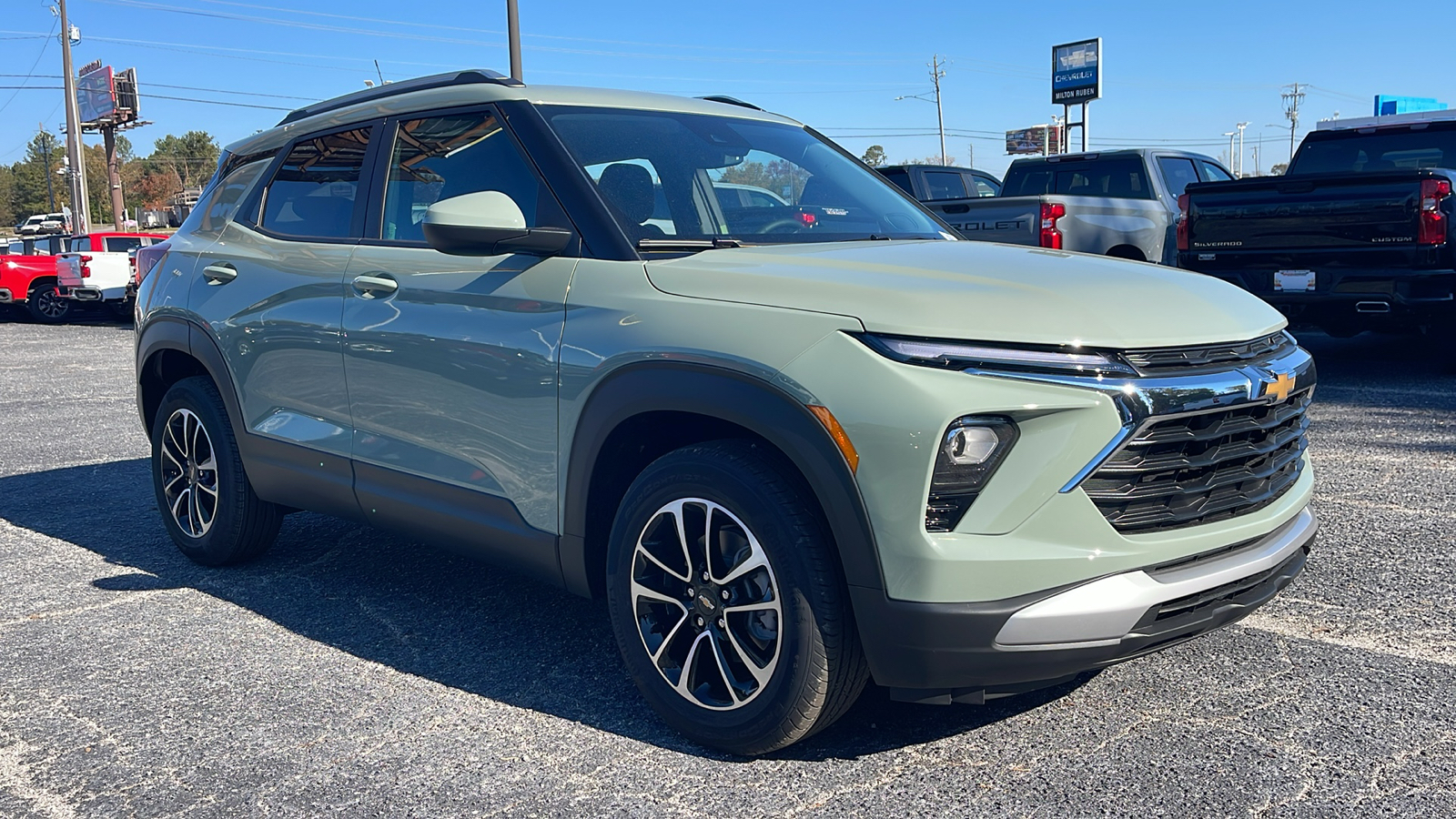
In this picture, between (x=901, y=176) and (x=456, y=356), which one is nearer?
(x=456, y=356)

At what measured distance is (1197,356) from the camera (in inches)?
110

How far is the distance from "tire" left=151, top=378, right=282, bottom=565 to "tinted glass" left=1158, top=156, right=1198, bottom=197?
1086 cm

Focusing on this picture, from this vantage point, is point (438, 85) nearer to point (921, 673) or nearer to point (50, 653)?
point (50, 653)

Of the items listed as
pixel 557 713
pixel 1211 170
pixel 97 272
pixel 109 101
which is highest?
pixel 109 101

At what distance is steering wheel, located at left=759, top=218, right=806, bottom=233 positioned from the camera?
12.1 ft

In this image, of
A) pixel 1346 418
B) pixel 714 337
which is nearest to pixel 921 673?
pixel 714 337

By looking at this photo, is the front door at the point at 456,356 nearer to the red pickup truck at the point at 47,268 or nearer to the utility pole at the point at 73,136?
the red pickup truck at the point at 47,268

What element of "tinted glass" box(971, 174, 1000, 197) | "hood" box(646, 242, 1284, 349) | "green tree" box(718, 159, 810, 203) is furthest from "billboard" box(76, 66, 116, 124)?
"hood" box(646, 242, 1284, 349)

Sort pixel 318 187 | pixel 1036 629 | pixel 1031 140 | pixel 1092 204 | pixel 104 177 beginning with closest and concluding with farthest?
pixel 1036 629
pixel 318 187
pixel 1092 204
pixel 1031 140
pixel 104 177

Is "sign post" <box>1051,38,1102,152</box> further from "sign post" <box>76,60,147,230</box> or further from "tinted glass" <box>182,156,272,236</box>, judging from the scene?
"sign post" <box>76,60,147,230</box>

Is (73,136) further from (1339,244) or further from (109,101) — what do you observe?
(1339,244)

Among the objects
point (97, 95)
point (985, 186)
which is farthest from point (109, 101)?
point (985, 186)

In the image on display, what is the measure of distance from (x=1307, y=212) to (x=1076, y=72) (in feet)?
134

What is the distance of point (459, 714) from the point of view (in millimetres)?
3396
